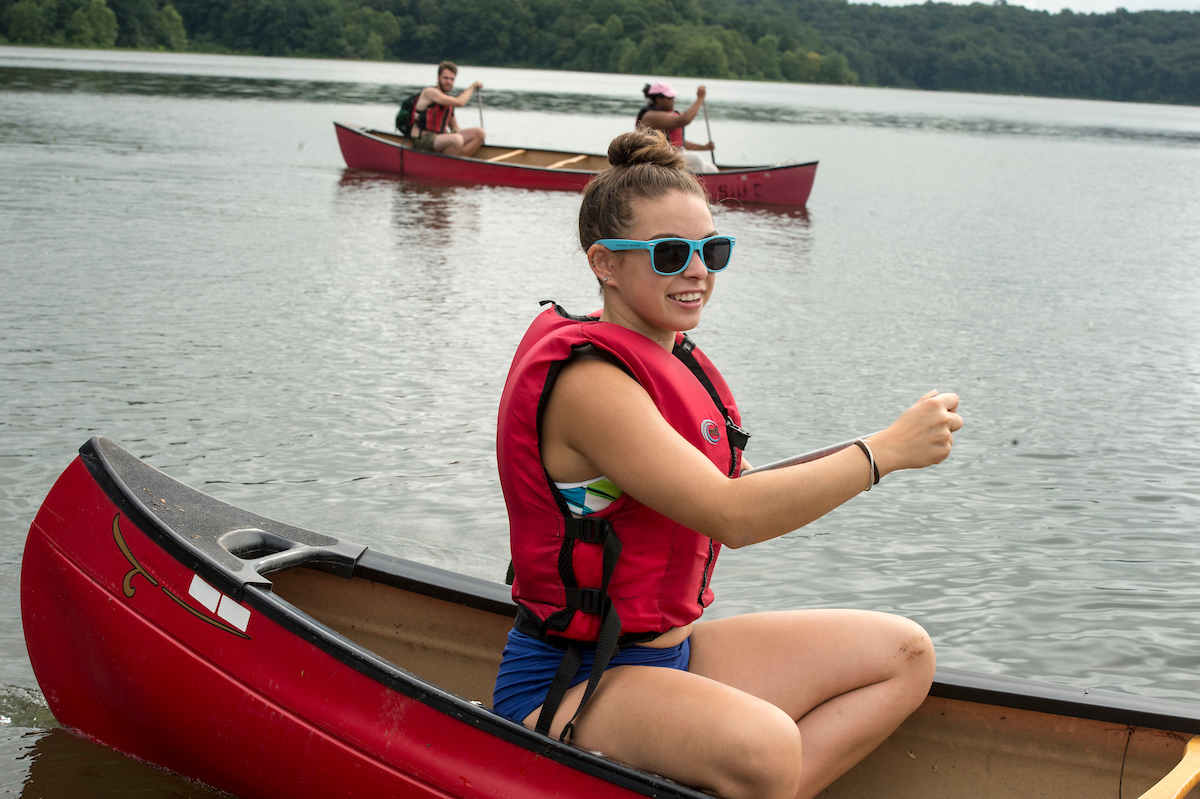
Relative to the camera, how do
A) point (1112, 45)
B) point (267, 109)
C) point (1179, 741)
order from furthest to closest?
point (1112, 45)
point (267, 109)
point (1179, 741)

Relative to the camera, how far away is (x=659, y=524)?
208 centimetres

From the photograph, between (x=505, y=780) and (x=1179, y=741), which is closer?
(x=505, y=780)

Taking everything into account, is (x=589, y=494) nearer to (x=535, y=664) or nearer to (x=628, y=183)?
(x=535, y=664)

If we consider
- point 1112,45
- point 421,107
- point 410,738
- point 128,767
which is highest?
point 1112,45

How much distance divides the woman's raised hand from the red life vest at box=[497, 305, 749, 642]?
341mm

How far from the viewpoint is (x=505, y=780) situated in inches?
85.0

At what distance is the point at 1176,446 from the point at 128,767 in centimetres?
562

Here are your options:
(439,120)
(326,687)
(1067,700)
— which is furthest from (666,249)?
(439,120)

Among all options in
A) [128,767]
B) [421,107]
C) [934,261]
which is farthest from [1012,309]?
[421,107]

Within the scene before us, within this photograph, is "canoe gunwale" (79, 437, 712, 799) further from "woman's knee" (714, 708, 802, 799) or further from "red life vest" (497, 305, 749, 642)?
"red life vest" (497, 305, 749, 642)

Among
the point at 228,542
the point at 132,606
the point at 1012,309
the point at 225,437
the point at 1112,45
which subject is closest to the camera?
the point at 132,606

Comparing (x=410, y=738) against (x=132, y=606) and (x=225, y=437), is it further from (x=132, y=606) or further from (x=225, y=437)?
(x=225, y=437)

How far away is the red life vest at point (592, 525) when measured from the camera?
2.04 meters

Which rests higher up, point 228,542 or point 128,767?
point 228,542
